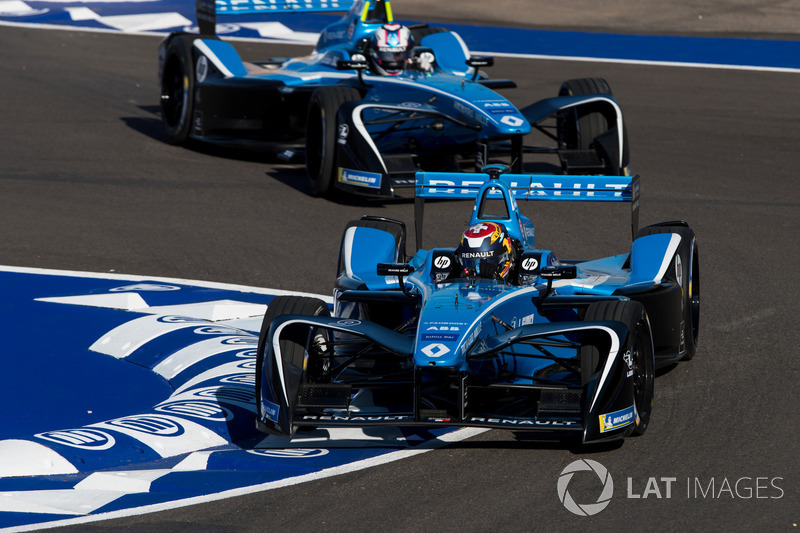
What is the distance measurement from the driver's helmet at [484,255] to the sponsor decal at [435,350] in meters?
1.20

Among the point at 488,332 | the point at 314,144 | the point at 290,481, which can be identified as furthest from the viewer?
the point at 314,144

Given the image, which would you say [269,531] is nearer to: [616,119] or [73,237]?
[73,237]

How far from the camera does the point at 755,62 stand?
71.3 ft

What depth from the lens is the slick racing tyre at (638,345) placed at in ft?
22.7

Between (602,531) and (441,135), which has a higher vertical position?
(441,135)

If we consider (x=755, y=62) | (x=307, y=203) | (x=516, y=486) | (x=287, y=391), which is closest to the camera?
(x=516, y=486)

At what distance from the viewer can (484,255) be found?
762 centimetres

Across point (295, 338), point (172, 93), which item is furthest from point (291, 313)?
point (172, 93)

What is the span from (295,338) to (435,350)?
3.10ft

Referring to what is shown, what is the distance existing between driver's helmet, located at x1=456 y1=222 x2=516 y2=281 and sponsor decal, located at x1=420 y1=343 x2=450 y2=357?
1.20 metres

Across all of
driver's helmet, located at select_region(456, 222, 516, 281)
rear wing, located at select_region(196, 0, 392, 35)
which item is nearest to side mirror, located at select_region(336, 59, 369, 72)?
rear wing, located at select_region(196, 0, 392, 35)

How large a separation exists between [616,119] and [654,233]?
200 inches

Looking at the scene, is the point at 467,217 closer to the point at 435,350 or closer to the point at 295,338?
the point at 295,338

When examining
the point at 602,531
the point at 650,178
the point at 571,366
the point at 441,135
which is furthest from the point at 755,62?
the point at 602,531
